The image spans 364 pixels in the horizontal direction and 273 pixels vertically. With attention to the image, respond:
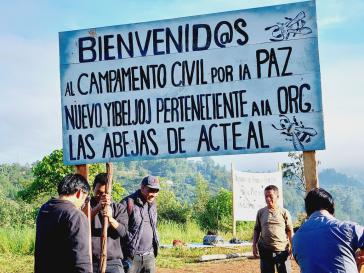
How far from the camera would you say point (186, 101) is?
18.5 feet

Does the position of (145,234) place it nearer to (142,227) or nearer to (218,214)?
(142,227)

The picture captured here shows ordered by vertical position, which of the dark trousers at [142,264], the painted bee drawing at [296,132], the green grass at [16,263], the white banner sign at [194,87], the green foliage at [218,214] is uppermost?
the white banner sign at [194,87]

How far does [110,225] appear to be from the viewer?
5.79 m

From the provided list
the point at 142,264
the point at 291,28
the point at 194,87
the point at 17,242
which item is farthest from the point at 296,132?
the point at 17,242

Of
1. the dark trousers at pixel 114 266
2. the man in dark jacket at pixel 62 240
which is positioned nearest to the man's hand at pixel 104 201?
the dark trousers at pixel 114 266

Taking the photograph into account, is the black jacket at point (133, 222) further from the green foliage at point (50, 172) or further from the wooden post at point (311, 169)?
the green foliage at point (50, 172)

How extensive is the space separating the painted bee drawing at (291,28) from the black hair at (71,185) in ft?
6.90

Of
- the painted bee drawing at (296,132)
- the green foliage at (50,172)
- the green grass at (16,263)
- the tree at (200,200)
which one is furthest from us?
the tree at (200,200)

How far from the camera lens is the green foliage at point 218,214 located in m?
39.7

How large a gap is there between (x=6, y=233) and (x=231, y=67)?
49.0 ft

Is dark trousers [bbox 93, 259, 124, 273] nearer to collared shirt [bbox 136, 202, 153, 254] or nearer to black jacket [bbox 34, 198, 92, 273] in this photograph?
collared shirt [bbox 136, 202, 153, 254]

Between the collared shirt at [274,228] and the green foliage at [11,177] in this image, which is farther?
the green foliage at [11,177]

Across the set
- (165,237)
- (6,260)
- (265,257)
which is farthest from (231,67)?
(165,237)

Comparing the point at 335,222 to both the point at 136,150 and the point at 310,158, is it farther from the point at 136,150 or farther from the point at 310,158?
the point at 136,150
